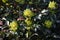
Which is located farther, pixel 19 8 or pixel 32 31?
pixel 19 8

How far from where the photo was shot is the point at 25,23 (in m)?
2.86

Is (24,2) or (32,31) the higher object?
(24,2)

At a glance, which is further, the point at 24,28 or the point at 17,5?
the point at 17,5

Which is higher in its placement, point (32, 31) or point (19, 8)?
point (19, 8)

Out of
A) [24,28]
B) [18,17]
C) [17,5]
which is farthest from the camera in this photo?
[17,5]

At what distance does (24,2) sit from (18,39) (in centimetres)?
60

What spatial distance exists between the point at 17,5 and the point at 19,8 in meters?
0.07

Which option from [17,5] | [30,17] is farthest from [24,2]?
[30,17]

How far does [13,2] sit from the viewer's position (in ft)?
10.8

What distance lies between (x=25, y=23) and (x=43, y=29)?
229mm

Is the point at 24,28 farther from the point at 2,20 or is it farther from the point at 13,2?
the point at 13,2

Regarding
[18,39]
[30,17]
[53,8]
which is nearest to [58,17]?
[53,8]

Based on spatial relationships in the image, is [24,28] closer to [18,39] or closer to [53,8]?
[18,39]

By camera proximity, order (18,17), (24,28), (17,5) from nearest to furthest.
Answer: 1. (24,28)
2. (18,17)
3. (17,5)
